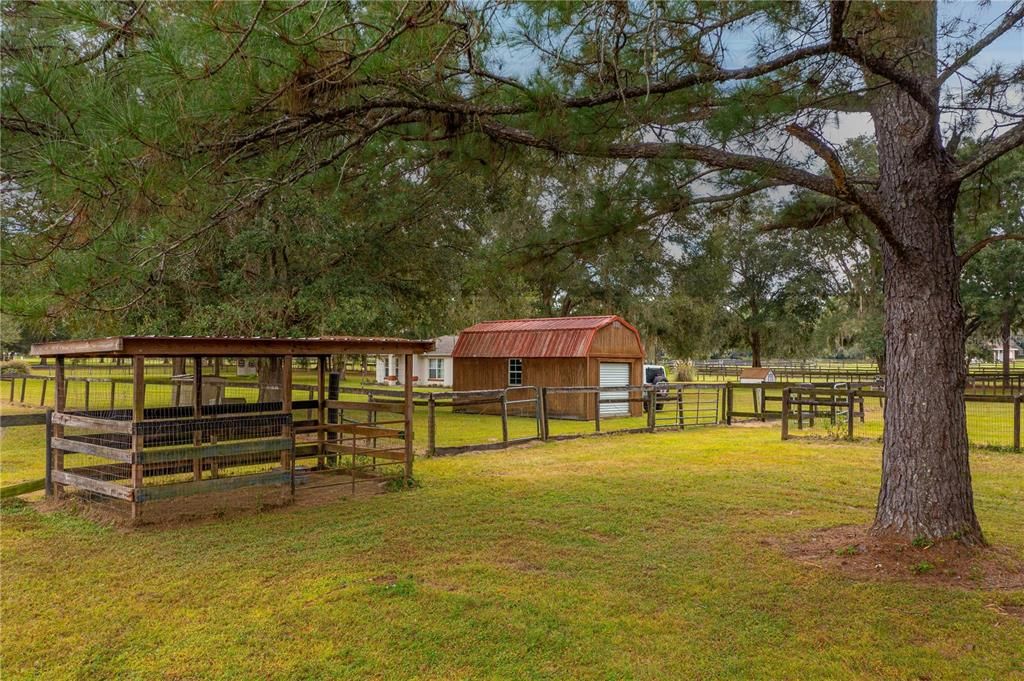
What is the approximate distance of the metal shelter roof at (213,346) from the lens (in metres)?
6.03

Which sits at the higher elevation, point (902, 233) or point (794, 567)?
point (902, 233)

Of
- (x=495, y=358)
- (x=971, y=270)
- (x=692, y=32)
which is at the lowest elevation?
(x=495, y=358)

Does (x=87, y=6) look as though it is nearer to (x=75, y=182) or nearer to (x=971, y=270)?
(x=75, y=182)

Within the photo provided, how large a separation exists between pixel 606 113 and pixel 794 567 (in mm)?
3565

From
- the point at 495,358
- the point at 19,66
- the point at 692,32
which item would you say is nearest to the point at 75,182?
the point at 19,66

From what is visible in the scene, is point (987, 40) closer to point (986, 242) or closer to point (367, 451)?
point (986, 242)

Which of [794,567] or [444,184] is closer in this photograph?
[794,567]

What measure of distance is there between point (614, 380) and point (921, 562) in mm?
14222

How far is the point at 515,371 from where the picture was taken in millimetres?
19016

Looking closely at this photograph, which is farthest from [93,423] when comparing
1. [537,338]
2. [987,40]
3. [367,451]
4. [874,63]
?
[537,338]

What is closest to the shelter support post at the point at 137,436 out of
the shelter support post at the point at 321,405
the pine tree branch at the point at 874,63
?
the shelter support post at the point at 321,405

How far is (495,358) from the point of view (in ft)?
63.4

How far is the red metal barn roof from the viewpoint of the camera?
17766mm

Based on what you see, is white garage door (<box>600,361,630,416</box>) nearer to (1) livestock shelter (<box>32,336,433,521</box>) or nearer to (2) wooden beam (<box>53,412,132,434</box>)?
(1) livestock shelter (<box>32,336,433,521</box>)
